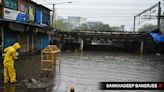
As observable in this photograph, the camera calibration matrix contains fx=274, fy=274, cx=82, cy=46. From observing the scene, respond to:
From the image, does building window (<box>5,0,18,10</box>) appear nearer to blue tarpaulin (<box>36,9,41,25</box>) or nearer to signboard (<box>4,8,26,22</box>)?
signboard (<box>4,8,26,22</box>)

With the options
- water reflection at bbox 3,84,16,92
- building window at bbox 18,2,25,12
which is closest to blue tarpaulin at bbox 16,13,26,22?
building window at bbox 18,2,25,12

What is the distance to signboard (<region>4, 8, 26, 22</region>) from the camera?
21283 millimetres

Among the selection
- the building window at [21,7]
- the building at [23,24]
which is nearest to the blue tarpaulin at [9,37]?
the building at [23,24]

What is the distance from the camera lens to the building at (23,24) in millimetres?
21298

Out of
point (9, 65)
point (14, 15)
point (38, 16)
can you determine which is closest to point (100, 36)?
point (38, 16)

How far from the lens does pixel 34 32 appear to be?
1142 inches

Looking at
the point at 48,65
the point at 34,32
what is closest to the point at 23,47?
the point at 34,32

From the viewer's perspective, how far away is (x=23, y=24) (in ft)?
80.0

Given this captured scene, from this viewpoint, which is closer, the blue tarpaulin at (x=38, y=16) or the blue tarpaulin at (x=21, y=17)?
the blue tarpaulin at (x=21, y=17)

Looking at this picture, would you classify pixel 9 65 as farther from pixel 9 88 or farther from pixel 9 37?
pixel 9 37

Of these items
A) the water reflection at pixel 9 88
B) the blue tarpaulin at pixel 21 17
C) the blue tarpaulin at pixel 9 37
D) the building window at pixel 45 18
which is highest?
the building window at pixel 45 18

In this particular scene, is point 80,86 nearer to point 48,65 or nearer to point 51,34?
point 48,65

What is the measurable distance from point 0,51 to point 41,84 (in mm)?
9488

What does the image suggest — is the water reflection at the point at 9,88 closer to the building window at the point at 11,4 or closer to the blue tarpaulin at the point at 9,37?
the blue tarpaulin at the point at 9,37
